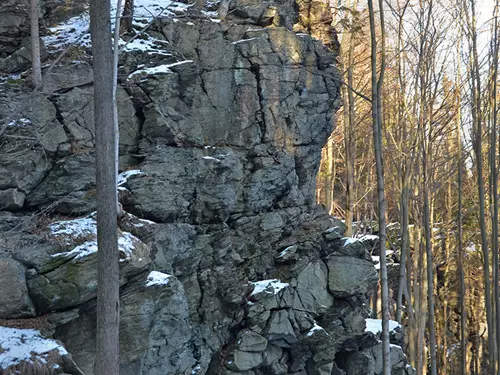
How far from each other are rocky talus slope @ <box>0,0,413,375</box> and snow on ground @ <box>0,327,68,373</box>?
0.04m

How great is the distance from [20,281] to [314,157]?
8.37m

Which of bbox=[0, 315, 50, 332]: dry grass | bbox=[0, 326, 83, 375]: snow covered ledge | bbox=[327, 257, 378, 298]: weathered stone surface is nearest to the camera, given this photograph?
bbox=[0, 326, 83, 375]: snow covered ledge

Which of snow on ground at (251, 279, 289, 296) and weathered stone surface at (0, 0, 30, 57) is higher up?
weathered stone surface at (0, 0, 30, 57)

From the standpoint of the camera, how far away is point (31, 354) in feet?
20.5

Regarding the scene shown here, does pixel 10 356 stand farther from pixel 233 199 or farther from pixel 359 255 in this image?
pixel 359 255

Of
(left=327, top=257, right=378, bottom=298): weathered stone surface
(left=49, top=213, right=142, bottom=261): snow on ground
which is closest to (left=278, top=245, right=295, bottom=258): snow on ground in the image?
A: (left=327, top=257, right=378, bottom=298): weathered stone surface

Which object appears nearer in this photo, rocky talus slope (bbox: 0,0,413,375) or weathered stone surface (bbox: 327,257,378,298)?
rocky talus slope (bbox: 0,0,413,375)

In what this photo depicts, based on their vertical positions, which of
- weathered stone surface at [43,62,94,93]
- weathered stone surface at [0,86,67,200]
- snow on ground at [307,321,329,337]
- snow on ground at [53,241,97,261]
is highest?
weathered stone surface at [43,62,94,93]

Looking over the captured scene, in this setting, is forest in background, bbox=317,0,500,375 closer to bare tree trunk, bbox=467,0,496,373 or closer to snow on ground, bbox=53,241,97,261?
bare tree trunk, bbox=467,0,496,373

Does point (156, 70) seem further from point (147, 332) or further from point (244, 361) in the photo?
point (244, 361)

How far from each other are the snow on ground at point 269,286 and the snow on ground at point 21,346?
5055mm

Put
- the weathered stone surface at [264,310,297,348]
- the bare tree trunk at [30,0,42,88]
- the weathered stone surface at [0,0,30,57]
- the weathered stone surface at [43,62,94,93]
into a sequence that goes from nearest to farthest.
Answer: the bare tree trunk at [30,0,42,88]
the weathered stone surface at [43,62,94,93]
the weathered stone surface at [264,310,297,348]
the weathered stone surface at [0,0,30,57]

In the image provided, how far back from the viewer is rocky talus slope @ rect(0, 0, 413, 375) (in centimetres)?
744

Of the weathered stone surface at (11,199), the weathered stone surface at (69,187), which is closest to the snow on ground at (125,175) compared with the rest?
the weathered stone surface at (69,187)
